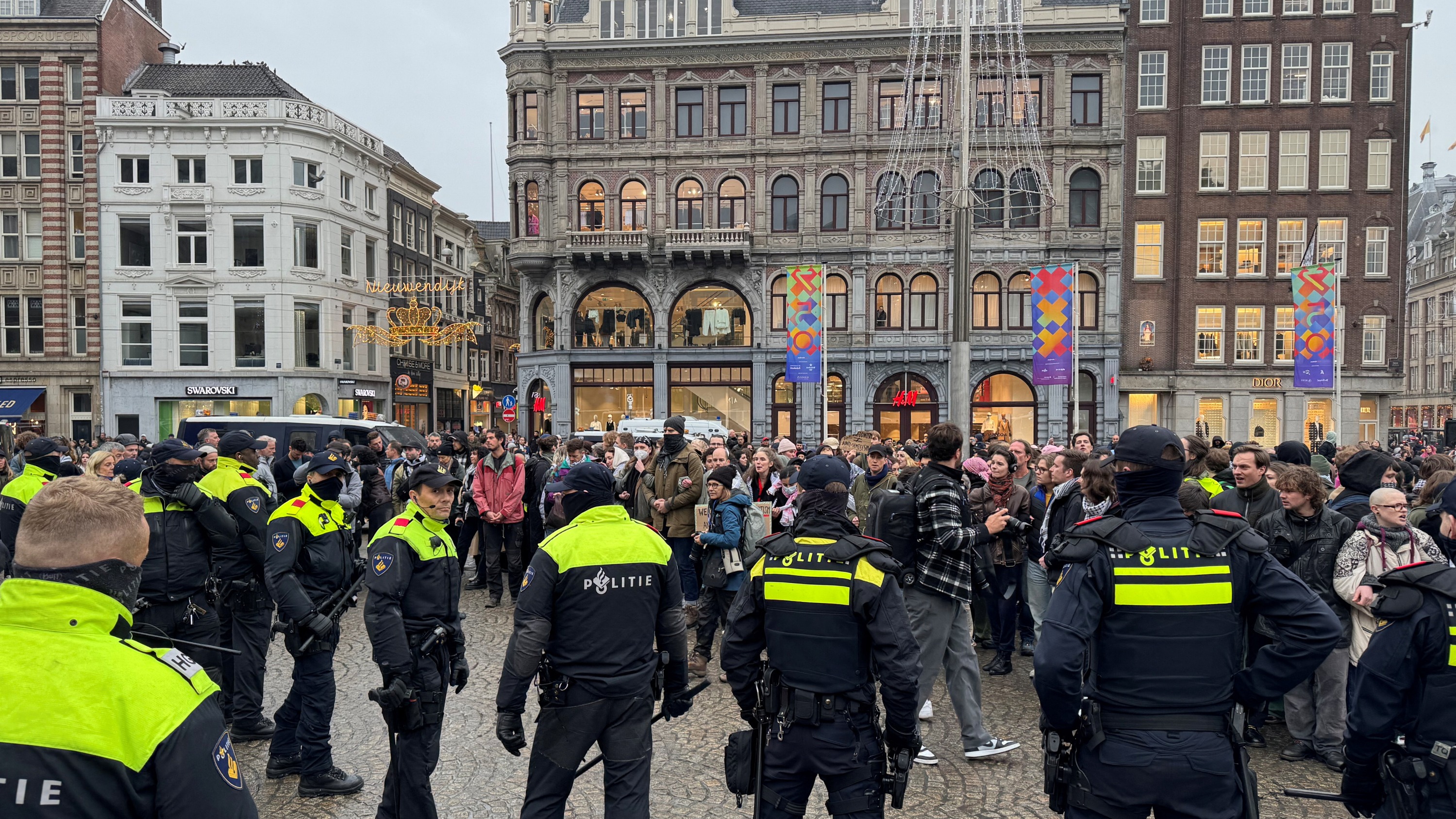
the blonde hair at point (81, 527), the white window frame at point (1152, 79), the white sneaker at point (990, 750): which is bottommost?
the white sneaker at point (990, 750)

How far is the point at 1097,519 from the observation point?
363 cm

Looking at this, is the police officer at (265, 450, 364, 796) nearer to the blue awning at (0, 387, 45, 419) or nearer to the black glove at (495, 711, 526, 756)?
the black glove at (495, 711, 526, 756)

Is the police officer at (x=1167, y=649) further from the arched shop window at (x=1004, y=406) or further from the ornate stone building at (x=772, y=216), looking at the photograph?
the arched shop window at (x=1004, y=406)

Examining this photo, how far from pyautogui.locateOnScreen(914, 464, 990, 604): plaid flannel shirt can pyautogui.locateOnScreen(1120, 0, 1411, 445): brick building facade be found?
31722 millimetres

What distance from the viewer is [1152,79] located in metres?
34.3

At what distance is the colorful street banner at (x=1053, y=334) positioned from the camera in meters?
18.3

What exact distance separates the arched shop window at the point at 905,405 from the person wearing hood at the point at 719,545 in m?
27.0

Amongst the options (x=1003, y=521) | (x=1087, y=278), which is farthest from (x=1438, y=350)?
(x=1003, y=521)

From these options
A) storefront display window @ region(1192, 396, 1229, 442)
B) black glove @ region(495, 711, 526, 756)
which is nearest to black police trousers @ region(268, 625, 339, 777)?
black glove @ region(495, 711, 526, 756)

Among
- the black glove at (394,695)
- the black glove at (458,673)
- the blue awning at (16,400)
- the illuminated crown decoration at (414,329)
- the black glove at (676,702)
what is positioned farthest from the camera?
the blue awning at (16,400)

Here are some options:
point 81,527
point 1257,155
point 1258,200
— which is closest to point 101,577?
point 81,527

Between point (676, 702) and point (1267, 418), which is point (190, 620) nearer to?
point (676, 702)

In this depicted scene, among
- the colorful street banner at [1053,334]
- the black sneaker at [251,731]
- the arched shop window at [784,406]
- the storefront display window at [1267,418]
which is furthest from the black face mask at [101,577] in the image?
the storefront display window at [1267,418]

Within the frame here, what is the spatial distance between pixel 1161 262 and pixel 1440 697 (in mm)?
35218
